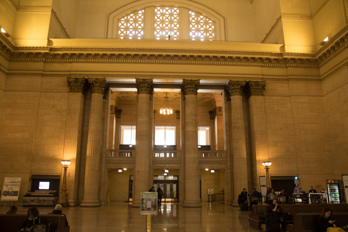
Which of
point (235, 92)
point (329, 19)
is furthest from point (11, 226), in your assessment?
point (329, 19)

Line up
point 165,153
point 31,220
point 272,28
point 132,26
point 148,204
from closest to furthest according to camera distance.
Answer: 1. point 31,220
2. point 148,204
3. point 165,153
4. point 272,28
5. point 132,26

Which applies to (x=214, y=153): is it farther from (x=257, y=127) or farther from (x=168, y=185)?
(x=168, y=185)

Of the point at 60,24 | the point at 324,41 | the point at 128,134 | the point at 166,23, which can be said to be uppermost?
the point at 166,23

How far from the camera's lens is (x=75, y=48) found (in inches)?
673

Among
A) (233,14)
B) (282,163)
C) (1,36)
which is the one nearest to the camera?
(1,36)

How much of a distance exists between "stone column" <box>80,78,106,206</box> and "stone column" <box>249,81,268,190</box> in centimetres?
920

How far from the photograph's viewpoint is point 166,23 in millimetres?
21672

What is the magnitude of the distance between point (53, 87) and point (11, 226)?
476 inches

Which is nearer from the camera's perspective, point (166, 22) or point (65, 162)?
point (65, 162)

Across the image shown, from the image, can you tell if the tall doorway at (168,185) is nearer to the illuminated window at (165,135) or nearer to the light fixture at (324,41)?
the illuminated window at (165,135)

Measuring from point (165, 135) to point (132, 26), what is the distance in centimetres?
987

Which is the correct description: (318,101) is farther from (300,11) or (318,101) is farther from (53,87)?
(53,87)

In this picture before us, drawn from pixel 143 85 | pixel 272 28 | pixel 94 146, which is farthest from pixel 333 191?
pixel 94 146

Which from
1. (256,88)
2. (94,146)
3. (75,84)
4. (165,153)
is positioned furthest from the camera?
(165,153)
